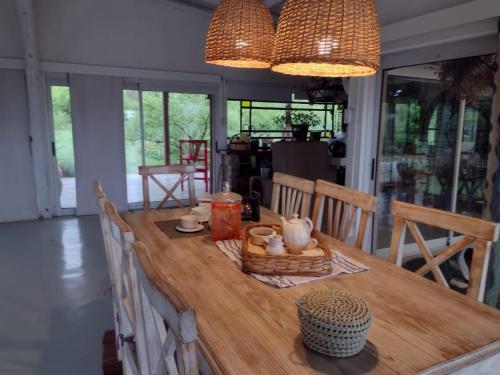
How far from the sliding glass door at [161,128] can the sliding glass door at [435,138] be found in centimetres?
378

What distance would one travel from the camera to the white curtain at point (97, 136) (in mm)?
5445

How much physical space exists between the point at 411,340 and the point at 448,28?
2.41 meters

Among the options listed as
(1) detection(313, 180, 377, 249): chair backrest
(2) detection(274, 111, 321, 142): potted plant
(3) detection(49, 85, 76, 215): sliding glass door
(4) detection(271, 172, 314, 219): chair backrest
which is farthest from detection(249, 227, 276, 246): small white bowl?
(3) detection(49, 85, 76, 215): sliding glass door

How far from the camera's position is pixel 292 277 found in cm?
148

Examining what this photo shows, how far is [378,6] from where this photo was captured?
3.24 meters

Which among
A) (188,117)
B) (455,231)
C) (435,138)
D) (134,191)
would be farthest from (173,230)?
(134,191)

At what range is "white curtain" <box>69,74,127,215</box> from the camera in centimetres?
545

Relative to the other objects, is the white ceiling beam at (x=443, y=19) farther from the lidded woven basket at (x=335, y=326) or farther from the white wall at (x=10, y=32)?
the white wall at (x=10, y=32)

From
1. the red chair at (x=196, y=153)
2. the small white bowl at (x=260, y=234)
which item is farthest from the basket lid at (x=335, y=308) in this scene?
the red chair at (x=196, y=153)

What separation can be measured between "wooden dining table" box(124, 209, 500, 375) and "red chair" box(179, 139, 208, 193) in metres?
5.35

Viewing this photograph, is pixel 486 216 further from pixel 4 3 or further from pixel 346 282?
pixel 4 3

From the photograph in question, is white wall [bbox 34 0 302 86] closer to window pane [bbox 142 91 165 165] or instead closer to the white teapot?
window pane [bbox 142 91 165 165]

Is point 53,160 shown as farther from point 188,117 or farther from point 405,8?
point 405,8

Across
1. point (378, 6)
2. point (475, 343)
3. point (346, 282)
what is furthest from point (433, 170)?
point (475, 343)
